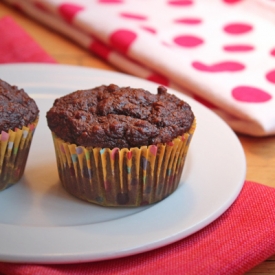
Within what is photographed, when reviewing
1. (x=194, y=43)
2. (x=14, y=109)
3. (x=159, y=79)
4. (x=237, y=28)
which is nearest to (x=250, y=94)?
(x=159, y=79)

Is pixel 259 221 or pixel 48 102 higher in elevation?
pixel 259 221

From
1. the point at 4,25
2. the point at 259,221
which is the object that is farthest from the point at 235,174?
the point at 4,25

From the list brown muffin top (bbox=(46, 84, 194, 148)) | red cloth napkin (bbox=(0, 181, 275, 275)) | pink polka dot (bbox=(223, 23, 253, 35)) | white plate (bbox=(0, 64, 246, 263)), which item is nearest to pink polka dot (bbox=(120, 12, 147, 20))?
pink polka dot (bbox=(223, 23, 253, 35))

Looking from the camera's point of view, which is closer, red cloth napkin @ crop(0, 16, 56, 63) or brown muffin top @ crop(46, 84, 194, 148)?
brown muffin top @ crop(46, 84, 194, 148)

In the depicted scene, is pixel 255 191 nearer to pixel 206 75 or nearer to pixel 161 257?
pixel 161 257

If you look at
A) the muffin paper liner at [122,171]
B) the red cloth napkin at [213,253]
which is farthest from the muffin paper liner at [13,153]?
the red cloth napkin at [213,253]

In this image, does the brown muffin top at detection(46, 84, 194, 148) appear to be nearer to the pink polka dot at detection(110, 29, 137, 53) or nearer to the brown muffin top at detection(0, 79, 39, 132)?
the brown muffin top at detection(0, 79, 39, 132)
